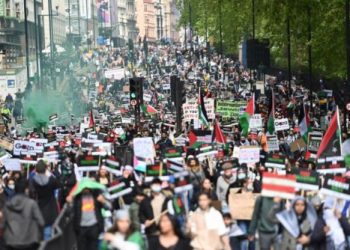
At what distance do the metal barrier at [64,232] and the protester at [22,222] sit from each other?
266mm

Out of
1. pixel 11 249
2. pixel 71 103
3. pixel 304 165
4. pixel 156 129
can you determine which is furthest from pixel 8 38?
pixel 11 249

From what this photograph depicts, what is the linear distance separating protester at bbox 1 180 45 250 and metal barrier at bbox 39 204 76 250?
27cm

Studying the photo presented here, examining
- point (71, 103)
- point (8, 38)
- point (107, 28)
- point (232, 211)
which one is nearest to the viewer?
point (232, 211)

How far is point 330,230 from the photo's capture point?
16.5 meters

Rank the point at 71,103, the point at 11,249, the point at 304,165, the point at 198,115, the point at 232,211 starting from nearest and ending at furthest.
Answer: the point at 11,249
the point at 232,211
the point at 304,165
the point at 198,115
the point at 71,103

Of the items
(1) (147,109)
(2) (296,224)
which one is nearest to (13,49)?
(1) (147,109)

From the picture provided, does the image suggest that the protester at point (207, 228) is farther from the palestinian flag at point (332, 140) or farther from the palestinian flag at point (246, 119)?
the palestinian flag at point (246, 119)

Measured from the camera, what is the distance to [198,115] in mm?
41969

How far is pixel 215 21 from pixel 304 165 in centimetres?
7689

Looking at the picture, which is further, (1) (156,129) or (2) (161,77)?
(2) (161,77)

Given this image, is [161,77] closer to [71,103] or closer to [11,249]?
[71,103]

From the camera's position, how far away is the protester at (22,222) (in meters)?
16.3

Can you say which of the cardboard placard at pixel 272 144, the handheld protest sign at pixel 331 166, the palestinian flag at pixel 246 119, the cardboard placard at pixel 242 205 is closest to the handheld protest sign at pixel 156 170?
the cardboard placard at pixel 242 205

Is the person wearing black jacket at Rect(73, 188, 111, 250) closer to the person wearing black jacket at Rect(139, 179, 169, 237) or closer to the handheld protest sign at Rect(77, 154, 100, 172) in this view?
the person wearing black jacket at Rect(139, 179, 169, 237)
